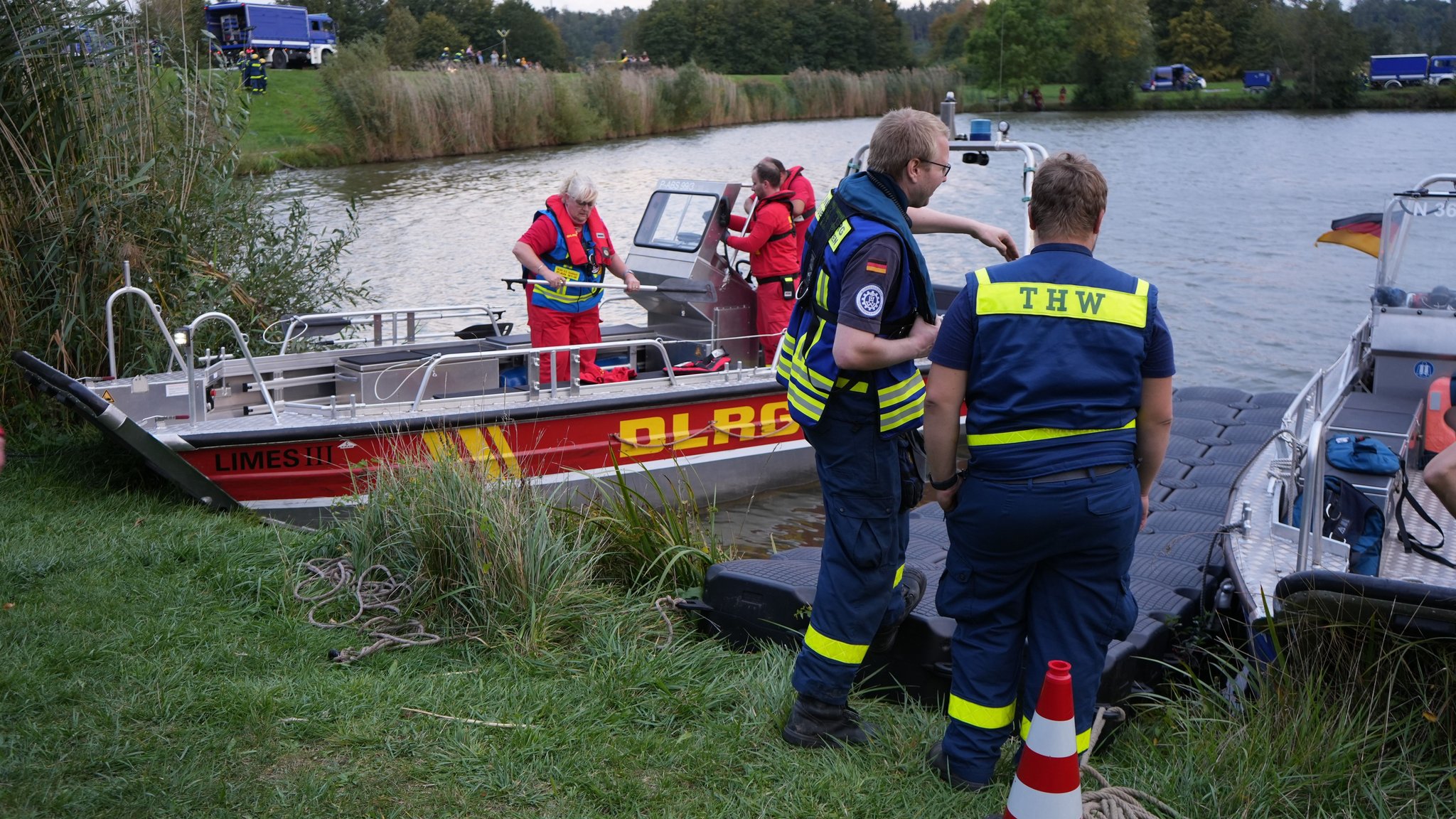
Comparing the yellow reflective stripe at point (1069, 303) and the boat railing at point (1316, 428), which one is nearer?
the yellow reflective stripe at point (1069, 303)

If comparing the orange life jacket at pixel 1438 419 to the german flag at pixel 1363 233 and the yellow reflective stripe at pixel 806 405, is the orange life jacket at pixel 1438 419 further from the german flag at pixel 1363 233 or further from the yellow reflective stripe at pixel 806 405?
the yellow reflective stripe at pixel 806 405

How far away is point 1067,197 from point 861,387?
759mm

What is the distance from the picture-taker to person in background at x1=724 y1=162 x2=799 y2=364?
885cm

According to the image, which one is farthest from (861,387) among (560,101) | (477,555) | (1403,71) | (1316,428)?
(1403,71)

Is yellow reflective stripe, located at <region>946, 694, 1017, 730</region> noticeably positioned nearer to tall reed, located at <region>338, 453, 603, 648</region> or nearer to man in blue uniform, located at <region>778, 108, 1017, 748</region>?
man in blue uniform, located at <region>778, 108, 1017, 748</region>

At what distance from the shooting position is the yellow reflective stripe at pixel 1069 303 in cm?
305

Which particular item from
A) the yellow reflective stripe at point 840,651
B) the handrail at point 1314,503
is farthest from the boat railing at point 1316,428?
the yellow reflective stripe at point 840,651

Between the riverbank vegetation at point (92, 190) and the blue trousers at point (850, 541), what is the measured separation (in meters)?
6.01

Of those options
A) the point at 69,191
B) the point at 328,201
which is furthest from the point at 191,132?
the point at 328,201

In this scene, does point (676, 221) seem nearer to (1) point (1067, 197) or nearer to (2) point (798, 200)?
(2) point (798, 200)

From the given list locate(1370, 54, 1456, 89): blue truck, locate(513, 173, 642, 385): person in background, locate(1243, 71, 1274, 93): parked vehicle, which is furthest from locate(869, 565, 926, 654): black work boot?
locate(1370, 54, 1456, 89): blue truck

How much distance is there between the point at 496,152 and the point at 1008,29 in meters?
12.2

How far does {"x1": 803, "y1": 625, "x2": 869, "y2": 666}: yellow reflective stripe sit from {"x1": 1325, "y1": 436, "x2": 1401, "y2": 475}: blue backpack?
9.74ft

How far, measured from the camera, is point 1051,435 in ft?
10.1
